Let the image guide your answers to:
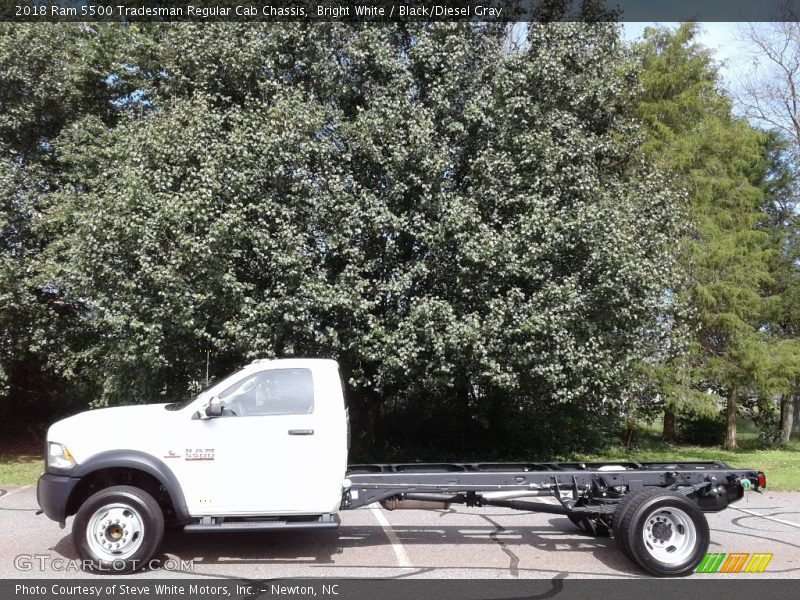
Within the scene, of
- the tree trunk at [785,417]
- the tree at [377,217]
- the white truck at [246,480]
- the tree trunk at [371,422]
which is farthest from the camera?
the tree trunk at [785,417]

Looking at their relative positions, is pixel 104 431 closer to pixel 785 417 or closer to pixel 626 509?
pixel 626 509

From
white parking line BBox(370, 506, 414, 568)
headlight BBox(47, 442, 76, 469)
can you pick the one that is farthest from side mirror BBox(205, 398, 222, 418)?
white parking line BBox(370, 506, 414, 568)

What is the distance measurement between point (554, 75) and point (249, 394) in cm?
908

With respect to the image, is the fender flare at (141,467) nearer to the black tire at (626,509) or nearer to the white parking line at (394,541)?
the white parking line at (394,541)

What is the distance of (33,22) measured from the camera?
1540 cm

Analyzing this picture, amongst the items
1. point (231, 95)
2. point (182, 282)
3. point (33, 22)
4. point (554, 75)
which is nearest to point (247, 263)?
point (182, 282)

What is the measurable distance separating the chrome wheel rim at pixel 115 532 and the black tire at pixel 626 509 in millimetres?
4445

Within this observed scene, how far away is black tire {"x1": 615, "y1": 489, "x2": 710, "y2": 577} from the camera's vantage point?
6467mm

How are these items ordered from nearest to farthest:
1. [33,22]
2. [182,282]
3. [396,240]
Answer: [182,282], [396,240], [33,22]

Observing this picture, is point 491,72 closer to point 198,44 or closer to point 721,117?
point 198,44

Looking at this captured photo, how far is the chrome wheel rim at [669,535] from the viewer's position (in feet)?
21.5

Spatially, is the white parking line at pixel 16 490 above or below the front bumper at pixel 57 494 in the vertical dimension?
below

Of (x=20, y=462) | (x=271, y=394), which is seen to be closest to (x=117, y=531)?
(x=271, y=394)
